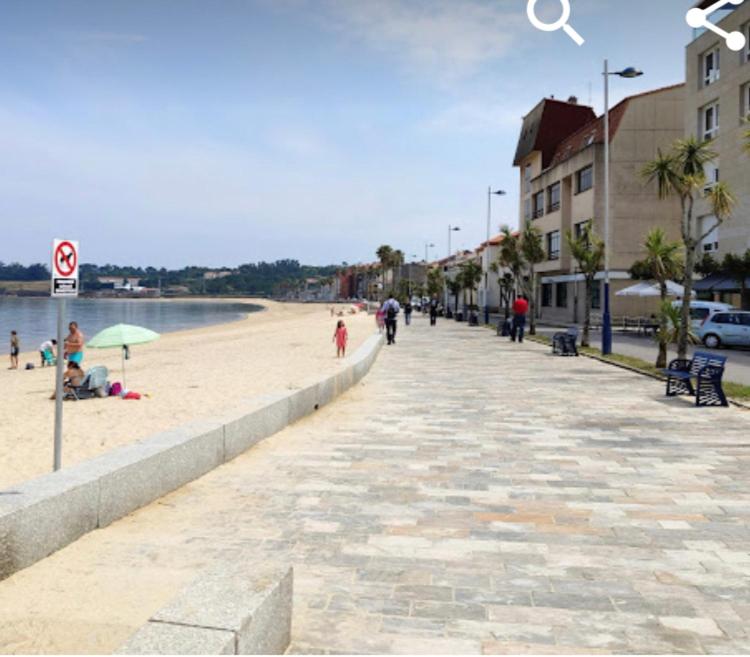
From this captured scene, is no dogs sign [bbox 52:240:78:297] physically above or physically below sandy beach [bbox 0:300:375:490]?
above

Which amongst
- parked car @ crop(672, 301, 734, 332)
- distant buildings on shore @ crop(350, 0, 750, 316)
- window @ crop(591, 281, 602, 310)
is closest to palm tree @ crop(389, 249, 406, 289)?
distant buildings on shore @ crop(350, 0, 750, 316)

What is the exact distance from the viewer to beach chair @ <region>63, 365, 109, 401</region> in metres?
13.0

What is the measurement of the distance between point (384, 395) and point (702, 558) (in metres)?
8.53

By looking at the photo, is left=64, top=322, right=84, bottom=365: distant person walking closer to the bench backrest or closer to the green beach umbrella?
the green beach umbrella

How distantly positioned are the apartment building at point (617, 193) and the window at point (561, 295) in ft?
0.24

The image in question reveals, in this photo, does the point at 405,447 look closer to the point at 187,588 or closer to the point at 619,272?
the point at 187,588

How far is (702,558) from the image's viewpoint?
4652mm

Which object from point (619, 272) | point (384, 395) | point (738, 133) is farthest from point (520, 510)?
point (619, 272)

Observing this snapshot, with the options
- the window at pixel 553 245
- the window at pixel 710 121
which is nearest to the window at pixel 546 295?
the window at pixel 553 245

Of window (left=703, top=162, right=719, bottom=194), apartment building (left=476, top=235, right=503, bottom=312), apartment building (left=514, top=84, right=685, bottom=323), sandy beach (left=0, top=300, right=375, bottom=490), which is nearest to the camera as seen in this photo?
sandy beach (left=0, top=300, right=375, bottom=490)

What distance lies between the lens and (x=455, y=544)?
4910 mm

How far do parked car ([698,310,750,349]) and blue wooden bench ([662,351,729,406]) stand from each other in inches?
513

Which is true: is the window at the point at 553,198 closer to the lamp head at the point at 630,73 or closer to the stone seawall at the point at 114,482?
the lamp head at the point at 630,73

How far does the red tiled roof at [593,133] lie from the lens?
4181cm
